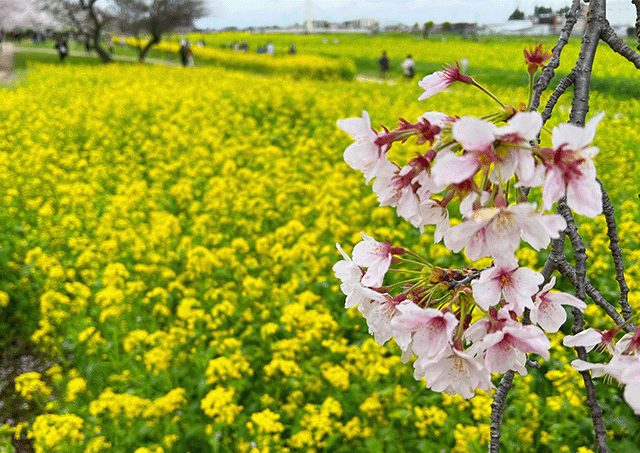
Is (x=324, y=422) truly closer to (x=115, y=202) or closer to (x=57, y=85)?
(x=115, y=202)

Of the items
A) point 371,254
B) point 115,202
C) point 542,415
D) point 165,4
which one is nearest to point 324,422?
point 542,415

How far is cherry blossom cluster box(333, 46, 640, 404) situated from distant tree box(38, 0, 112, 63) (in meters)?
27.2

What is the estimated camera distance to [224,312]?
3.07m

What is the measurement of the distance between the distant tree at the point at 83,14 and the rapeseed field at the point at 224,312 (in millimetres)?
19885

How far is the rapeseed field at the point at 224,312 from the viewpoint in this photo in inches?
89.4

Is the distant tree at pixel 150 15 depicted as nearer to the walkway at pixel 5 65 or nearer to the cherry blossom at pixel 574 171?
the walkway at pixel 5 65

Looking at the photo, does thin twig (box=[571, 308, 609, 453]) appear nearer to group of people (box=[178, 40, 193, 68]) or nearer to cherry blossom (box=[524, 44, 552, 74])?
cherry blossom (box=[524, 44, 552, 74])

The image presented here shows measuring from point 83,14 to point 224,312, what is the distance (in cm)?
2912

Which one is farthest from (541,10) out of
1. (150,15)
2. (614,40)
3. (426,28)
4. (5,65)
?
(426,28)

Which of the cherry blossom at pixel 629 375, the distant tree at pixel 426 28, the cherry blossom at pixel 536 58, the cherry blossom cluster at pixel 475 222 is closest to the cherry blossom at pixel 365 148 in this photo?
the cherry blossom cluster at pixel 475 222

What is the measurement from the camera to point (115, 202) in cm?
453

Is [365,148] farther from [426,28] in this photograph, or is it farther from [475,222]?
[426,28]

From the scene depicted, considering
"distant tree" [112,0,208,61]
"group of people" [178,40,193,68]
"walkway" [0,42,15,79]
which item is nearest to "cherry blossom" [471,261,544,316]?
"walkway" [0,42,15,79]

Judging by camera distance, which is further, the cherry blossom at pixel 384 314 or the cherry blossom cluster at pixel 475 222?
the cherry blossom at pixel 384 314
